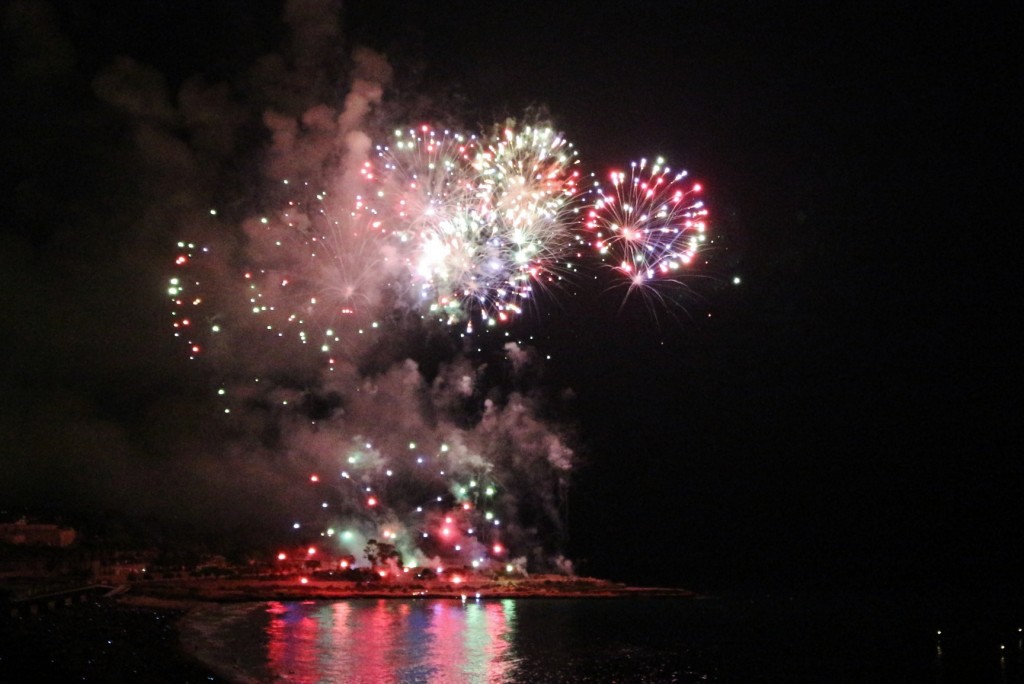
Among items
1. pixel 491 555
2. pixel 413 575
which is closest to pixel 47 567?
pixel 413 575

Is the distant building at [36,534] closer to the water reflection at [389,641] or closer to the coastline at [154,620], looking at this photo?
the coastline at [154,620]

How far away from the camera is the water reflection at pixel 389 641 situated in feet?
47.4

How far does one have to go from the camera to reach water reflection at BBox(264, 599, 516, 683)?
14.5 metres

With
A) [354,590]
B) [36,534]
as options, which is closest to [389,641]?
[354,590]

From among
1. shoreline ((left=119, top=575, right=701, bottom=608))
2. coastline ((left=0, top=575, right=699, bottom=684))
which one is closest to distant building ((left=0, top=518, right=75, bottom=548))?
shoreline ((left=119, top=575, right=701, bottom=608))

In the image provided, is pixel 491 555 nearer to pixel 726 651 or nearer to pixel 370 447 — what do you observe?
pixel 370 447

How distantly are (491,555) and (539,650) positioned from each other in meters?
12.3

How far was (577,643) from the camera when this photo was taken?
18.6 meters

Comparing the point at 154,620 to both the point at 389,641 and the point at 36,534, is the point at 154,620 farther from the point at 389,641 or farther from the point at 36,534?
the point at 36,534

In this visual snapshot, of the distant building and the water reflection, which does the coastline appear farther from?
the distant building

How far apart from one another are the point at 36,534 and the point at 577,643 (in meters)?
19.4

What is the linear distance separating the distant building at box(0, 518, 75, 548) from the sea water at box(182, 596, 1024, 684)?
8.35m

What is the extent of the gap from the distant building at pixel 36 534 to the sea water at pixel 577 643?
329 inches

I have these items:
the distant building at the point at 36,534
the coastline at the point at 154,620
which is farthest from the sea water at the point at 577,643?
the distant building at the point at 36,534
